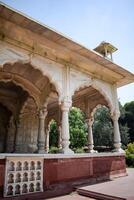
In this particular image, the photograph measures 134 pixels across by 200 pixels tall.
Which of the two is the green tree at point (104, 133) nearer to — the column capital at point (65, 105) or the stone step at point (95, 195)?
the column capital at point (65, 105)

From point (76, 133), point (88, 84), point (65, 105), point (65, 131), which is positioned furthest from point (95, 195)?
point (76, 133)

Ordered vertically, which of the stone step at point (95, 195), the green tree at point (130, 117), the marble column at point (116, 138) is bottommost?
the stone step at point (95, 195)

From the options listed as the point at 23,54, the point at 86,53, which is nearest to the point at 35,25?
the point at 23,54

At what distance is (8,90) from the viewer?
11062 mm

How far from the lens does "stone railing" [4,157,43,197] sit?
5.05 m

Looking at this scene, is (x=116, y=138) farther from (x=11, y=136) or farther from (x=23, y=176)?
(x=11, y=136)

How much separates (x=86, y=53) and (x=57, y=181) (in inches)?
183

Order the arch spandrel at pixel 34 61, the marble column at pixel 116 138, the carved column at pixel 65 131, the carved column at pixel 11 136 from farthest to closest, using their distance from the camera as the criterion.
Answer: the carved column at pixel 11 136, the marble column at pixel 116 138, the carved column at pixel 65 131, the arch spandrel at pixel 34 61

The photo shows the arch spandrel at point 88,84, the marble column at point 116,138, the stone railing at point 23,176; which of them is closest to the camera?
the stone railing at point 23,176

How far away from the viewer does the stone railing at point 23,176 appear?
5.05 m

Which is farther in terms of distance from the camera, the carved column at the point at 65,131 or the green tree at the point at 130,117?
the green tree at the point at 130,117

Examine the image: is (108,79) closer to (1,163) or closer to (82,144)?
(1,163)

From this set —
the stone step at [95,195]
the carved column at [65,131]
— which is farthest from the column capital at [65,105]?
the stone step at [95,195]

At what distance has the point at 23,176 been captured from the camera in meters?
5.38
